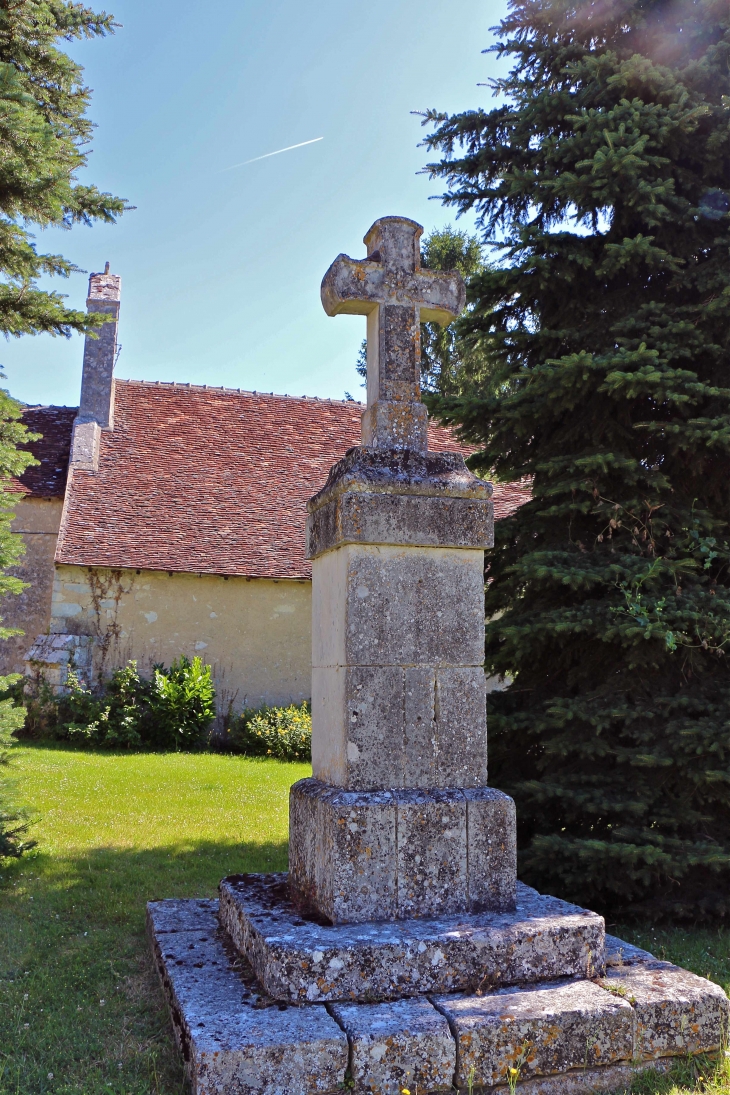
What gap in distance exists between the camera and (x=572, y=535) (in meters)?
5.88

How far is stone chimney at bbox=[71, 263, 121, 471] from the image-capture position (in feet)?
49.9

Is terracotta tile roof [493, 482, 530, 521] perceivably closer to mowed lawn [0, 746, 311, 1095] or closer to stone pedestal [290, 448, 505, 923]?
mowed lawn [0, 746, 311, 1095]

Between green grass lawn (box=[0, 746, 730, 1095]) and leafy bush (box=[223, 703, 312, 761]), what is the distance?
2.19 metres

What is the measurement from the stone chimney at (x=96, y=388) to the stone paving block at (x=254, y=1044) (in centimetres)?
1312

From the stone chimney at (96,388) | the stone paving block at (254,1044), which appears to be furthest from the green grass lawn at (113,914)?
the stone chimney at (96,388)

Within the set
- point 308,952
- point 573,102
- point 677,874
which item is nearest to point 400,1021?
point 308,952

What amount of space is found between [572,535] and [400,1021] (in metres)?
3.64

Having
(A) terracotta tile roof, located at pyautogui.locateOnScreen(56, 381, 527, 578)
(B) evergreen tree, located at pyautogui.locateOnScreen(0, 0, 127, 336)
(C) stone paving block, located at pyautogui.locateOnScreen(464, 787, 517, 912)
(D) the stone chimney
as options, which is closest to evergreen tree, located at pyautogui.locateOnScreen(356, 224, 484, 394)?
(A) terracotta tile roof, located at pyautogui.locateOnScreen(56, 381, 527, 578)

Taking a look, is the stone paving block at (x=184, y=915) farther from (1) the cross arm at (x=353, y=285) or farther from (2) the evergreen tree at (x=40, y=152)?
(2) the evergreen tree at (x=40, y=152)

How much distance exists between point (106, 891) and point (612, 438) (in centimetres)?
462

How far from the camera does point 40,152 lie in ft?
19.7

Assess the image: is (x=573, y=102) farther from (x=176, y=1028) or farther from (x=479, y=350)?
(x=176, y=1028)

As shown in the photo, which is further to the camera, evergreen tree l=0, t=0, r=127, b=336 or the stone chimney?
the stone chimney

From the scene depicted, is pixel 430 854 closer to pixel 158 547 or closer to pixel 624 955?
pixel 624 955
